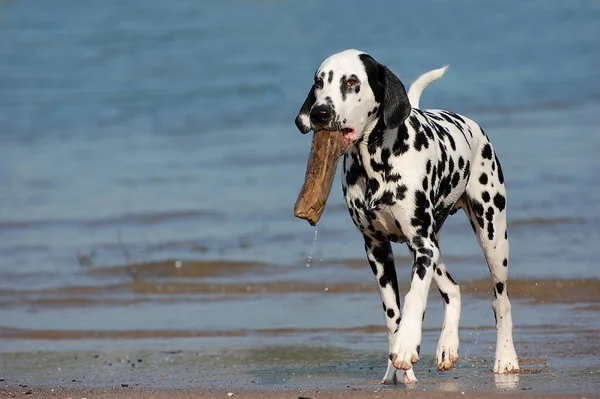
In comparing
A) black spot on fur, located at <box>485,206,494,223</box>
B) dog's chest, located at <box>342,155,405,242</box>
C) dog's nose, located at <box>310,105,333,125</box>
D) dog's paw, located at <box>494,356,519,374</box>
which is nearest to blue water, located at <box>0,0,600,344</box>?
black spot on fur, located at <box>485,206,494,223</box>

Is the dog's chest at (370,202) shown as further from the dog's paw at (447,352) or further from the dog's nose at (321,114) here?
the dog's paw at (447,352)

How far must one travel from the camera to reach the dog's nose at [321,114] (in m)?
6.17

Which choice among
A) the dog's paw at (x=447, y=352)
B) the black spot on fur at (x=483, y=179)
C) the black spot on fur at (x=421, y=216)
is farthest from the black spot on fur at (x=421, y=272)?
the black spot on fur at (x=483, y=179)

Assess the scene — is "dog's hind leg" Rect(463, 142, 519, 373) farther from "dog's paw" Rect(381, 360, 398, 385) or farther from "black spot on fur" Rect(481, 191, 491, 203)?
"dog's paw" Rect(381, 360, 398, 385)

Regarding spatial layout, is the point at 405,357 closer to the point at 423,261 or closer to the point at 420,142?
the point at 423,261

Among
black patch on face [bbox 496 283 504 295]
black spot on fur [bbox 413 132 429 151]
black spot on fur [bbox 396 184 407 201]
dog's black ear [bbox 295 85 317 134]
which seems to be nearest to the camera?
dog's black ear [bbox 295 85 317 134]

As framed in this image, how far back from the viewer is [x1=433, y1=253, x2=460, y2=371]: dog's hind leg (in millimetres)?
6812

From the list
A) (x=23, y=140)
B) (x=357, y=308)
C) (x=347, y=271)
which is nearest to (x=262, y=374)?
(x=357, y=308)

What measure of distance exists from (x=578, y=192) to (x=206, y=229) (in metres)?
3.80

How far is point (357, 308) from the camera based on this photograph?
9.37 metres

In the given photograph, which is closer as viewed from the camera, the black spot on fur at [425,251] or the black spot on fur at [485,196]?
the black spot on fur at [425,251]

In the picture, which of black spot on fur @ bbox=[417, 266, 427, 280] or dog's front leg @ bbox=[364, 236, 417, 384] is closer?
black spot on fur @ bbox=[417, 266, 427, 280]

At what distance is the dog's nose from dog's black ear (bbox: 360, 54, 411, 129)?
32 centimetres

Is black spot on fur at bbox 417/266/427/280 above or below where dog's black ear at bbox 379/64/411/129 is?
below
